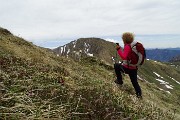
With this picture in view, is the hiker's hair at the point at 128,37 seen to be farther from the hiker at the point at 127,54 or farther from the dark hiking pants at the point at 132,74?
the dark hiking pants at the point at 132,74

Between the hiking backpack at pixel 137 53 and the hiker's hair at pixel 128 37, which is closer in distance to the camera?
the hiking backpack at pixel 137 53

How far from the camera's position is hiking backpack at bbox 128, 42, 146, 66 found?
15125mm

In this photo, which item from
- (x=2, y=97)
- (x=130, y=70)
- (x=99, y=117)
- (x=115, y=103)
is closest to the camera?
(x=2, y=97)

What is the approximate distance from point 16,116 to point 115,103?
348 cm

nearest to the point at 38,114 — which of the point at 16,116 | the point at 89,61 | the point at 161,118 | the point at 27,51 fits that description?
the point at 16,116

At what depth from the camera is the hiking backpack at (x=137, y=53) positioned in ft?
49.6

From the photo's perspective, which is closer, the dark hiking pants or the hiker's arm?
the hiker's arm

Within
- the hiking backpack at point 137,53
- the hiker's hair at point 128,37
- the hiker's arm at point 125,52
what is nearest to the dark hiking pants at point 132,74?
the hiking backpack at point 137,53

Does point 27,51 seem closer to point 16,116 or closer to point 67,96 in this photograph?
point 67,96

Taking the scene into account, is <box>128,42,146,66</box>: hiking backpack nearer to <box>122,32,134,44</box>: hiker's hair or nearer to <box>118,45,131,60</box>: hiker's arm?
<box>118,45,131,60</box>: hiker's arm

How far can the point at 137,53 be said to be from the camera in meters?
15.4

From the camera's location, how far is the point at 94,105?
7.79 m

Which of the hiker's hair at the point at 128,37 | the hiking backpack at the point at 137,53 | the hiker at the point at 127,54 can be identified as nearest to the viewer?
the hiking backpack at the point at 137,53

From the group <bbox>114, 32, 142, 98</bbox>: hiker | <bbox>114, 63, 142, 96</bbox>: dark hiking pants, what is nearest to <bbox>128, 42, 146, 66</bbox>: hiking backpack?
<bbox>114, 32, 142, 98</bbox>: hiker
